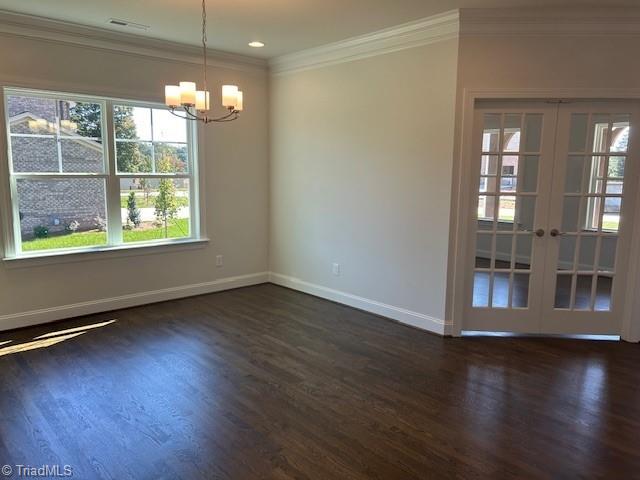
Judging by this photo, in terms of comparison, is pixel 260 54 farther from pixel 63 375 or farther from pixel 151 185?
pixel 63 375

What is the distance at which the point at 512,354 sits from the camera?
3.79m

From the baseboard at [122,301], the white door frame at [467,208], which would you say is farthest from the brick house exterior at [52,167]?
the white door frame at [467,208]

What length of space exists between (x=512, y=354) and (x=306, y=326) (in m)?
1.86

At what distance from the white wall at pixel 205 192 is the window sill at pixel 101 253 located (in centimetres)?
4

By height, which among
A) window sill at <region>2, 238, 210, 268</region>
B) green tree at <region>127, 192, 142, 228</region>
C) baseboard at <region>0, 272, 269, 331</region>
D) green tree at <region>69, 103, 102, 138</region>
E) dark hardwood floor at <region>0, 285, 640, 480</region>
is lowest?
dark hardwood floor at <region>0, 285, 640, 480</region>

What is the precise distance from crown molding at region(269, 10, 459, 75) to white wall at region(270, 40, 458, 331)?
69mm

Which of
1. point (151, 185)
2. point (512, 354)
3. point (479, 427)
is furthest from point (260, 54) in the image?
point (479, 427)

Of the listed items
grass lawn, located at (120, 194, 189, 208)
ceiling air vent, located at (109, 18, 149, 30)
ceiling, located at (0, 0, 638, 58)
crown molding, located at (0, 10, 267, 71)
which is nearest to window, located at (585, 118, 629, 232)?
ceiling, located at (0, 0, 638, 58)

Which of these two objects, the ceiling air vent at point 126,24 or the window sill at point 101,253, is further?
the window sill at point 101,253

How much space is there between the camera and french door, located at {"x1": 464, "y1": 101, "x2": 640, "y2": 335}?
3908mm

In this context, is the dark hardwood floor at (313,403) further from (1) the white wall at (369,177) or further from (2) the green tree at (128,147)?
(2) the green tree at (128,147)

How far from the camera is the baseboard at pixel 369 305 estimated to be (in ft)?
14.0

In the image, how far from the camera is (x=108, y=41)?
4.46 meters

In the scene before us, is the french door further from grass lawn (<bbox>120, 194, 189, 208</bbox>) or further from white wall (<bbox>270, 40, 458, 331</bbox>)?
grass lawn (<bbox>120, 194, 189, 208</bbox>)
